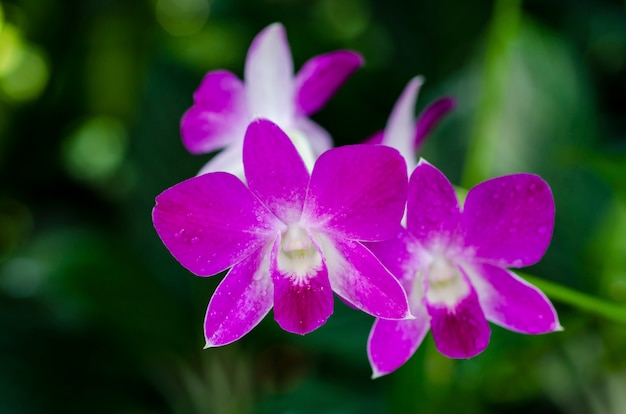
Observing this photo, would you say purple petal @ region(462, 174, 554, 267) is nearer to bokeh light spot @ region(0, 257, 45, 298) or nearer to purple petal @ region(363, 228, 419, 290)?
purple petal @ region(363, 228, 419, 290)

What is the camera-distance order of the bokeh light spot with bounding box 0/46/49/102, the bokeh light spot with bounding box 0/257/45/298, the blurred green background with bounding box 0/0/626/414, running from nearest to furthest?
1. the blurred green background with bounding box 0/0/626/414
2. the bokeh light spot with bounding box 0/257/45/298
3. the bokeh light spot with bounding box 0/46/49/102

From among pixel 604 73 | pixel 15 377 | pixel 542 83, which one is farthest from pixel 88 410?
pixel 604 73

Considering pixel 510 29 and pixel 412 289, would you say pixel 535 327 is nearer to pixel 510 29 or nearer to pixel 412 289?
pixel 412 289

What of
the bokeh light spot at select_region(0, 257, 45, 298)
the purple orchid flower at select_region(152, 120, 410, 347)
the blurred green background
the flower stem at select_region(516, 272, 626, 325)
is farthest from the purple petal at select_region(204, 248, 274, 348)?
the bokeh light spot at select_region(0, 257, 45, 298)

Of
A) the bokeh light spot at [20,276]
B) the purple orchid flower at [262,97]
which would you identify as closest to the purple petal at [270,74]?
the purple orchid flower at [262,97]

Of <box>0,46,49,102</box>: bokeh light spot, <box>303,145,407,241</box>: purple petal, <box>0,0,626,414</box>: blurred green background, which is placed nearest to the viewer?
<box>303,145,407,241</box>: purple petal

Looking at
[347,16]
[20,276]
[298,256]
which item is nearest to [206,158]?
[20,276]
